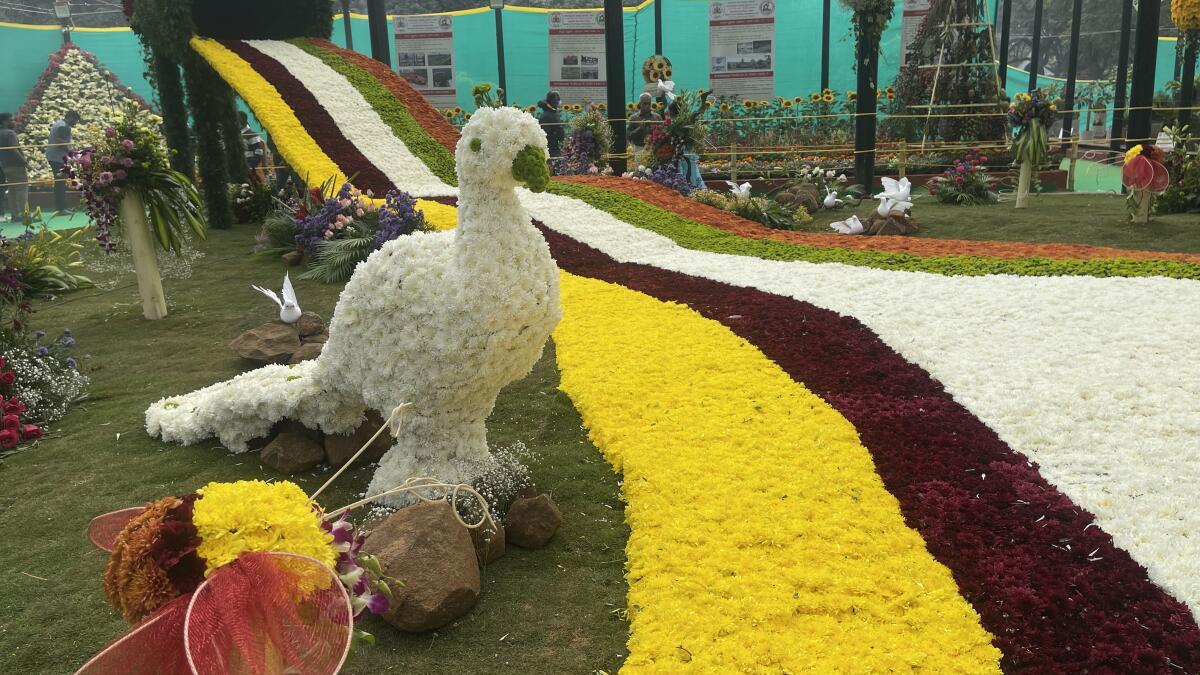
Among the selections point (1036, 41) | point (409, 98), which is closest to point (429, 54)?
point (409, 98)

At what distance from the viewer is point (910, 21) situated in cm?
2088

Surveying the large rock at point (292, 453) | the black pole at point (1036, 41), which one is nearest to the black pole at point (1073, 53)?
the black pole at point (1036, 41)

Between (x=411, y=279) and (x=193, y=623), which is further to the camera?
(x=411, y=279)

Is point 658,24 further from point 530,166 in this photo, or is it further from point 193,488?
point 193,488

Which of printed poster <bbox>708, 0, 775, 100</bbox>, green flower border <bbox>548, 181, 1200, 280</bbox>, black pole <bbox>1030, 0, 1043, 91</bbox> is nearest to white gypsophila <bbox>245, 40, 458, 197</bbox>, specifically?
green flower border <bbox>548, 181, 1200, 280</bbox>

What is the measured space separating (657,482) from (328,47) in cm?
1397

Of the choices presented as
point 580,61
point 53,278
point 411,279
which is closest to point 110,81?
point 53,278

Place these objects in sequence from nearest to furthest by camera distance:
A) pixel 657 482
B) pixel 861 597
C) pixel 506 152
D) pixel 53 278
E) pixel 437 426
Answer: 1. pixel 861 597
2. pixel 506 152
3. pixel 437 426
4. pixel 657 482
5. pixel 53 278

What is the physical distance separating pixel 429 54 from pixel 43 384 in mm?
17317

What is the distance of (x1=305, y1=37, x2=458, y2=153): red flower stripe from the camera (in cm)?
1365

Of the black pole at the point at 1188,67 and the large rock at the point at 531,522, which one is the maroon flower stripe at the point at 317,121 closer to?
the large rock at the point at 531,522

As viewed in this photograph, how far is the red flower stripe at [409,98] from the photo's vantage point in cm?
1365

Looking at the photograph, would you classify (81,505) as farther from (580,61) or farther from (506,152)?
(580,61)

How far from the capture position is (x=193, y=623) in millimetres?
1642
